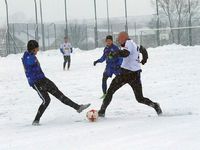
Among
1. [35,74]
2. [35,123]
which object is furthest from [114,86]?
[35,123]

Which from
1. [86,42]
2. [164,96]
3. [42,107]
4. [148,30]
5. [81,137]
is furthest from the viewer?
[86,42]

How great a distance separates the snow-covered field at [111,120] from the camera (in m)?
7.28

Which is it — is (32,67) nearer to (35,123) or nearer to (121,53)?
(35,123)

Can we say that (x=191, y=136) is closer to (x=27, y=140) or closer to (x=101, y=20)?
(x=27, y=140)

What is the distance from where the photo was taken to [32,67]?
9.59 meters

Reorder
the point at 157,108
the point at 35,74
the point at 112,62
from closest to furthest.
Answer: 1. the point at 35,74
2. the point at 157,108
3. the point at 112,62

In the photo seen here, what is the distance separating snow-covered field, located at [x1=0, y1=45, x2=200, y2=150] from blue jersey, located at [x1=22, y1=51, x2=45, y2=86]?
93 cm

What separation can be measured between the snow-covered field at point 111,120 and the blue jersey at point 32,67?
0.93 meters

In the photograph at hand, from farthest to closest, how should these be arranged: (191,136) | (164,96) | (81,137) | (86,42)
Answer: (86,42)
(164,96)
(81,137)
(191,136)

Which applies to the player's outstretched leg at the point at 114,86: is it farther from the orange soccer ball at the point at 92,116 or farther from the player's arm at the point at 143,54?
the player's arm at the point at 143,54

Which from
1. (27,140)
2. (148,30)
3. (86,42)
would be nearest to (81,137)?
(27,140)

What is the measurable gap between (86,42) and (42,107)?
33.1 m

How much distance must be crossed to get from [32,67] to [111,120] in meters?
1.82

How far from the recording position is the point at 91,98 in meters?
13.7
